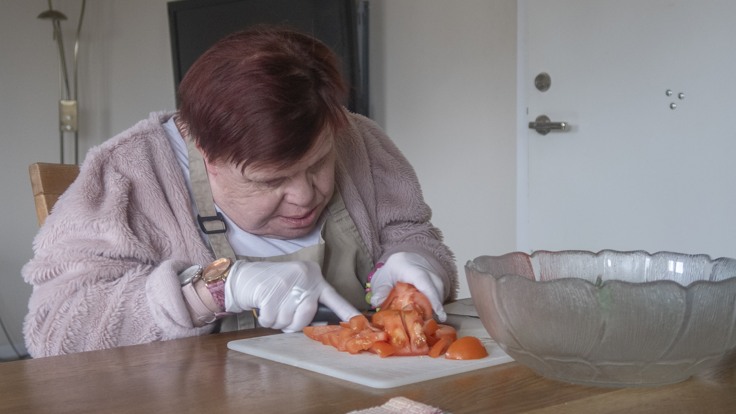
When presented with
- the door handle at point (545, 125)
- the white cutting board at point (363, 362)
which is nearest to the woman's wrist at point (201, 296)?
the white cutting board at point (363, 362)

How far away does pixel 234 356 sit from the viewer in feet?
2.90

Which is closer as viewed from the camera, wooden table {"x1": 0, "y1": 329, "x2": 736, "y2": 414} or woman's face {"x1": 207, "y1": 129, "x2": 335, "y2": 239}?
wooden table {"x1": 0, "y1": 329, "x2": 736, "y2": 414}

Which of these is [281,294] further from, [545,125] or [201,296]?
[545,125]

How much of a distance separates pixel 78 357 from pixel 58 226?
0.99ft

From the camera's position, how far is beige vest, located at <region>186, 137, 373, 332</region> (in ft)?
4.14

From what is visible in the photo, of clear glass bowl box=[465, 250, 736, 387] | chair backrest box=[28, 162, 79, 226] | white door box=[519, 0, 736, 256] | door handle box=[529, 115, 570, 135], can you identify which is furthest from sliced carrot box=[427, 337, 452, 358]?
door handle box=[529, 115, 570, 135]

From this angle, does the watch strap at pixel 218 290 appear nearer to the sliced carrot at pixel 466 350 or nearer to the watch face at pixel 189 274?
the watch face at pixel 189 274

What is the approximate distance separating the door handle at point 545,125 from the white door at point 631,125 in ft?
A: 0.05

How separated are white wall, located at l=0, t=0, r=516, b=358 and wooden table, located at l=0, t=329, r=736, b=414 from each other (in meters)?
1.95

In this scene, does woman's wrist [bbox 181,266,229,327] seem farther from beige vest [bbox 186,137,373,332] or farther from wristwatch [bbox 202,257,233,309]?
beige vest [bbox 186,137,373,332]

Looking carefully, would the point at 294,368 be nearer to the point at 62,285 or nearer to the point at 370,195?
the point at 62,285

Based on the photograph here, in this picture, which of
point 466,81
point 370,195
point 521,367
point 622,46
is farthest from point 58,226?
point 466,81

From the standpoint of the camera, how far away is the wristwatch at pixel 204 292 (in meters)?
1.06

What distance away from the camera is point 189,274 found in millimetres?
1084
